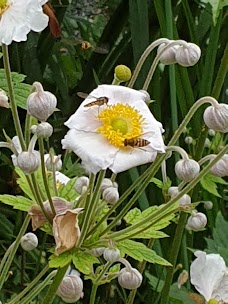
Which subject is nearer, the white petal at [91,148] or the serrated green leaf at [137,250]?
the white petal at [91,148]

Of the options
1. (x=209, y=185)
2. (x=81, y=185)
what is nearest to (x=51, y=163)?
(x=81, y=185)

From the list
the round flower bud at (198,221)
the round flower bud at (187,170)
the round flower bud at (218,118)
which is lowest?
the round flower bud at (198,221)

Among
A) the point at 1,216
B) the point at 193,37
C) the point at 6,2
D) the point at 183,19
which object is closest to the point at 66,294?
the point at 6,2

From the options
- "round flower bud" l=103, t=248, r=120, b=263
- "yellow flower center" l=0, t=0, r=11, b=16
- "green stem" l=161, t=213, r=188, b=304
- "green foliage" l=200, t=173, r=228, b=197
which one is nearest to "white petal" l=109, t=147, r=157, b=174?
"round flower bud" l=103, t=248, r=120, b=263

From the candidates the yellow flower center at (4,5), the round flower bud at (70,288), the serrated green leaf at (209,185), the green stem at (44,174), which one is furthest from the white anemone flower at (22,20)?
the serrated green leaf at (209,185)

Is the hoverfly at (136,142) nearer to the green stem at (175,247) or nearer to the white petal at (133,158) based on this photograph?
the white petal at (133,158)

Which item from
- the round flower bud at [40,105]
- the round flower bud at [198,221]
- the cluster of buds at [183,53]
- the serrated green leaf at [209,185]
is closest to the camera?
the round flower bud at [40,105]

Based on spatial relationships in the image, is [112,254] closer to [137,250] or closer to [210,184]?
[137,250]
